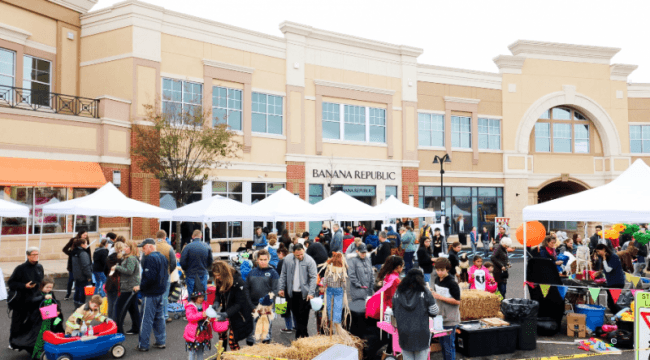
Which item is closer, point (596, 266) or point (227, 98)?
point (596, 266)

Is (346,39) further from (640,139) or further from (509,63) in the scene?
(640,139)

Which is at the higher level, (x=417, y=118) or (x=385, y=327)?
(x=417, y=118)

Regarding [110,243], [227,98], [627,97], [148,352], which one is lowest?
[148,352]

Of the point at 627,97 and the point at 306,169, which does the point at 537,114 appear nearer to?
the point at 627,97

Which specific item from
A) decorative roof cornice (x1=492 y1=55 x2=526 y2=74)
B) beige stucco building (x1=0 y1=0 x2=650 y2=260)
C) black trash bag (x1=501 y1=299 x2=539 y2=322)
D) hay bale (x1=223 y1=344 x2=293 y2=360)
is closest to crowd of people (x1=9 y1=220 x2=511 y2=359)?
hay bale (x1=223 y1=344 x2=293 y2=360)

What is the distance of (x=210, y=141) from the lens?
19266 millimetres

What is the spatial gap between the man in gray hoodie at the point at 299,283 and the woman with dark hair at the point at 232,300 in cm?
192

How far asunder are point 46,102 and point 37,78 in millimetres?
1024

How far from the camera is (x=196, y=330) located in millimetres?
6754

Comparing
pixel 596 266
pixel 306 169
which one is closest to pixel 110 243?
pixel 596 266

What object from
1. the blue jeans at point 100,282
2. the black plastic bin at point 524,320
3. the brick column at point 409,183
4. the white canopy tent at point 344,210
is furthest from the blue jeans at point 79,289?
the brick column at point 409,183

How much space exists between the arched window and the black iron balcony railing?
2689 centimetres

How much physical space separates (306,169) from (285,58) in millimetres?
5626

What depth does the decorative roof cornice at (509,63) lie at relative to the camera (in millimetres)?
32188
